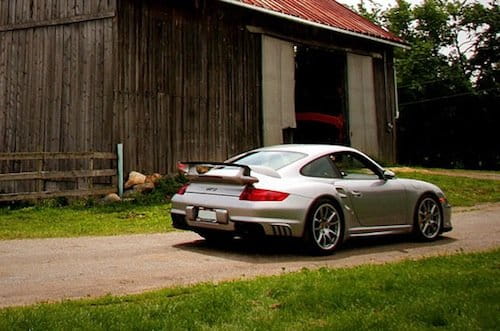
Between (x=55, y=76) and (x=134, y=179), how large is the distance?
3.78 metres

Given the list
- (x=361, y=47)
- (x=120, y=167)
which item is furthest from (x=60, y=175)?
(x=361, y=47)

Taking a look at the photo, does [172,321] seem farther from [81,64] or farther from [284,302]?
[81,64]

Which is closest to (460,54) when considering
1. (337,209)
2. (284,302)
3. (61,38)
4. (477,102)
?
(477,102)

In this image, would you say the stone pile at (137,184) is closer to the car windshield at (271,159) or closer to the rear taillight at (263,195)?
the car windshield at (271,159)

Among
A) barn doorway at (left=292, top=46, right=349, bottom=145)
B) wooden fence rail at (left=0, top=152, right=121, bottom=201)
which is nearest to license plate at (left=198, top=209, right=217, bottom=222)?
wooden fence rail at (left=0, top=152, right=121, bottom=201)

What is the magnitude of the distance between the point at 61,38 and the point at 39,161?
4039 millimetres

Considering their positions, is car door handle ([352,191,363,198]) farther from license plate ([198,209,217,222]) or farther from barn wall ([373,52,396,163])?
barn wall ([373,52,396,163])

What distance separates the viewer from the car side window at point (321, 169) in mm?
6918

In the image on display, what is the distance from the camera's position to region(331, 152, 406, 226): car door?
7168mm

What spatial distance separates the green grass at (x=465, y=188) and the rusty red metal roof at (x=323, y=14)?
17.2 feet

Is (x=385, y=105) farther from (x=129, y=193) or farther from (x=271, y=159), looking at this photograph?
(x=271, y=159)

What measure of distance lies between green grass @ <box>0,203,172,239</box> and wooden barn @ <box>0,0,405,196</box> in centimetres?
223

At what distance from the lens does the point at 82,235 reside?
8594mm

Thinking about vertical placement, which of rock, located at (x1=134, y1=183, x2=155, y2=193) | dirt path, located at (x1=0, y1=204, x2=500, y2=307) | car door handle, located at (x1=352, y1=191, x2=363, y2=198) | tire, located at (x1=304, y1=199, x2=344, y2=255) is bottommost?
dirt path, located at (x1=0, y1=204, x2=500, y2=307)
